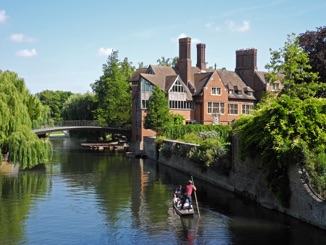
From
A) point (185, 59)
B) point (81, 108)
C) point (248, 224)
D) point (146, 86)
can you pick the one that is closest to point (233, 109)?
point (185, 59)

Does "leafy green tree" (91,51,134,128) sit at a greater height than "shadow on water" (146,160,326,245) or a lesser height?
greater

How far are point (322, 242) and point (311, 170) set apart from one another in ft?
13.3

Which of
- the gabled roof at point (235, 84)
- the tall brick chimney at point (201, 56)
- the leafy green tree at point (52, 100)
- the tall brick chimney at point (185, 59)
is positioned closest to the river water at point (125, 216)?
the tall brick chimney at point (185, 59)

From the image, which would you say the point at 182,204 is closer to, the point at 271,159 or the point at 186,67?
Answer: the point at 271,159

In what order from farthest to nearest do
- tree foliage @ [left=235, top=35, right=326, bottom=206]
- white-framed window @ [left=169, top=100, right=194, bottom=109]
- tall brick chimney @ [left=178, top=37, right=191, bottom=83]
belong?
tall brick chimney @ [left=178, top=37, right=191, bottom=83]
white-framed window @ [left=169, top=100, right=194, bottom=109]
tree foliage @ [left=235, top=35, right=326, bottom=206]

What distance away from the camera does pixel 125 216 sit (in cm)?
2375

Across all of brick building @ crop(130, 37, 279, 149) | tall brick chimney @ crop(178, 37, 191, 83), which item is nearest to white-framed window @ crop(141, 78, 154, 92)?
brick building @ crop(130, 37, 279, 149)

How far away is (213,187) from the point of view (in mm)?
33844

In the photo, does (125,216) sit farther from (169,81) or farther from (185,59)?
(185,59)

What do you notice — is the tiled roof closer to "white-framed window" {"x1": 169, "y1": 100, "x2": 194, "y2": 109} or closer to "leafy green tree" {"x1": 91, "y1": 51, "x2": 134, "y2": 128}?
"white-framed window" {"x1": 169, "y1": 100, "x2": 194, "y2": 109}

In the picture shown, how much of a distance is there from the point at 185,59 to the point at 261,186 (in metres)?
43.7

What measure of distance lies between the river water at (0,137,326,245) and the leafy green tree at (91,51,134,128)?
36352 mm

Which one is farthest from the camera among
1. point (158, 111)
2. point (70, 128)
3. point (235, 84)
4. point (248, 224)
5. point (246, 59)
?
point (246, 59)

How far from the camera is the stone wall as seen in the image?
21.0m
